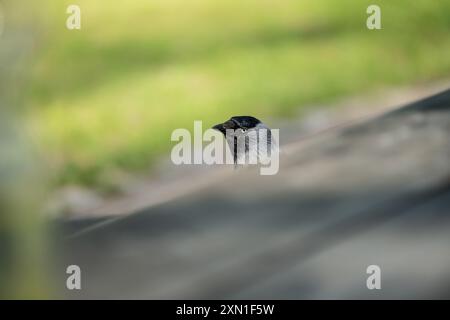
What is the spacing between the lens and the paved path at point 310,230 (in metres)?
1.67

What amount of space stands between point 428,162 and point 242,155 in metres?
0.41

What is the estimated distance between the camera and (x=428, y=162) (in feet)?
5.58

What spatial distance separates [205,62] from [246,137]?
0.19 meters

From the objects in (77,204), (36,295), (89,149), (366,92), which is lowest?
(36,295)

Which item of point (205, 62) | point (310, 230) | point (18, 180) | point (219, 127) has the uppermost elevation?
point (205, 62)

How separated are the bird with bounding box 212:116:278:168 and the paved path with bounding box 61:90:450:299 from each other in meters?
0.04

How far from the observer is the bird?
169cm

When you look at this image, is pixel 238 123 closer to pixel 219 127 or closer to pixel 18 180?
pixel 219 127

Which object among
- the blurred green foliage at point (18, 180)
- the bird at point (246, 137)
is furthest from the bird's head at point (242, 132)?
the blurred green foliage at point (18, 180)

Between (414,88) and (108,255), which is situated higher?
(414,88)

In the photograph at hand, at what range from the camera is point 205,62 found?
1.69 metres

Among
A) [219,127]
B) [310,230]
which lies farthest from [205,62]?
[310,230]

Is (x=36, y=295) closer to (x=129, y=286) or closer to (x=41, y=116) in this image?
(x=129, y=286)

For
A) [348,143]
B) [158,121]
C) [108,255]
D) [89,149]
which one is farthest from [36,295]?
[348,143]
